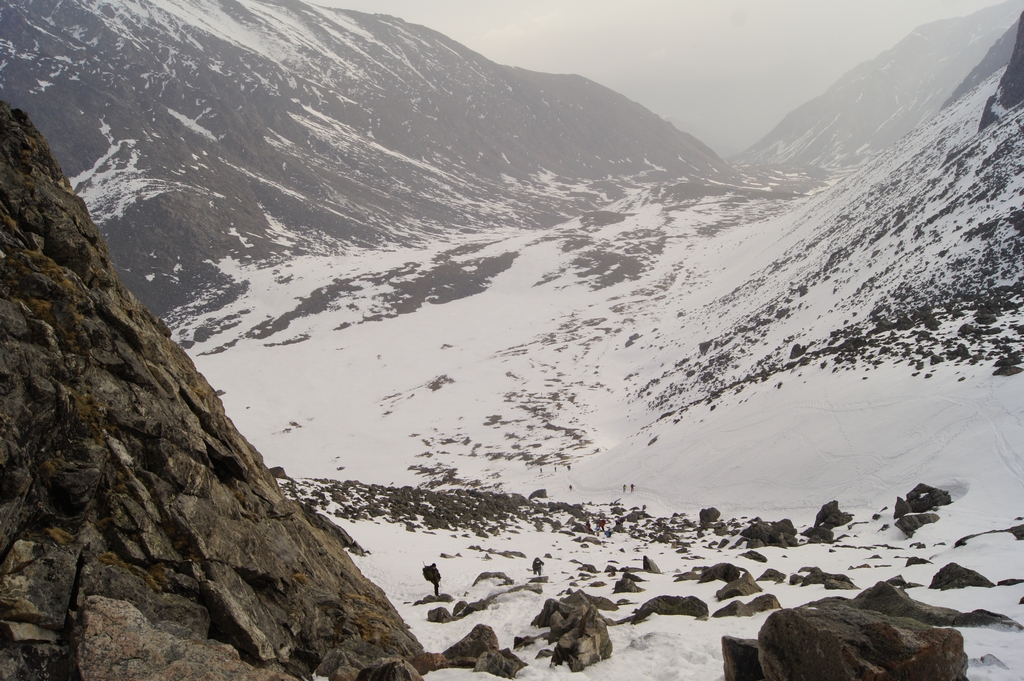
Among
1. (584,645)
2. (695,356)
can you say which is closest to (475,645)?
(584,645)

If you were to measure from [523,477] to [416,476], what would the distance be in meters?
7.58

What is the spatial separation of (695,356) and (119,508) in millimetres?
50160

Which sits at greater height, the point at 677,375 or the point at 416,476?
the point at 677,375

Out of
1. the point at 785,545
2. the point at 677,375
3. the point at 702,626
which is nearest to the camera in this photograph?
the point at 702,626

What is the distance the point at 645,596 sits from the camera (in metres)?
14.0

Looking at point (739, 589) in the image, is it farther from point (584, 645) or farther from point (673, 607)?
point (584, 645)

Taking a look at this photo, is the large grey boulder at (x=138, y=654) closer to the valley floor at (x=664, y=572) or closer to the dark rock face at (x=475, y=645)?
the valley floor at (x=664, y=572)

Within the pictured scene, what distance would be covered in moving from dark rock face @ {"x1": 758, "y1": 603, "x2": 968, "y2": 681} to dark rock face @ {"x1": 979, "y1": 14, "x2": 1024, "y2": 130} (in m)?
67.3

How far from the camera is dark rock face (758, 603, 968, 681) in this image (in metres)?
6.14

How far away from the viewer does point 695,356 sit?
172 feet

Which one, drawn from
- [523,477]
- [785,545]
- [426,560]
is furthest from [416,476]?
[785,545]

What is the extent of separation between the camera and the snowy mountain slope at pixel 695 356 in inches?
975

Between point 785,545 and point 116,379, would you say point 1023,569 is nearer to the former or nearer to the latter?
point 785,545

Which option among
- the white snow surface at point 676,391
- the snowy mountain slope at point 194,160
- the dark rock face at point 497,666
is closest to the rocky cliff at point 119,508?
the dark rock face at point 497,666
